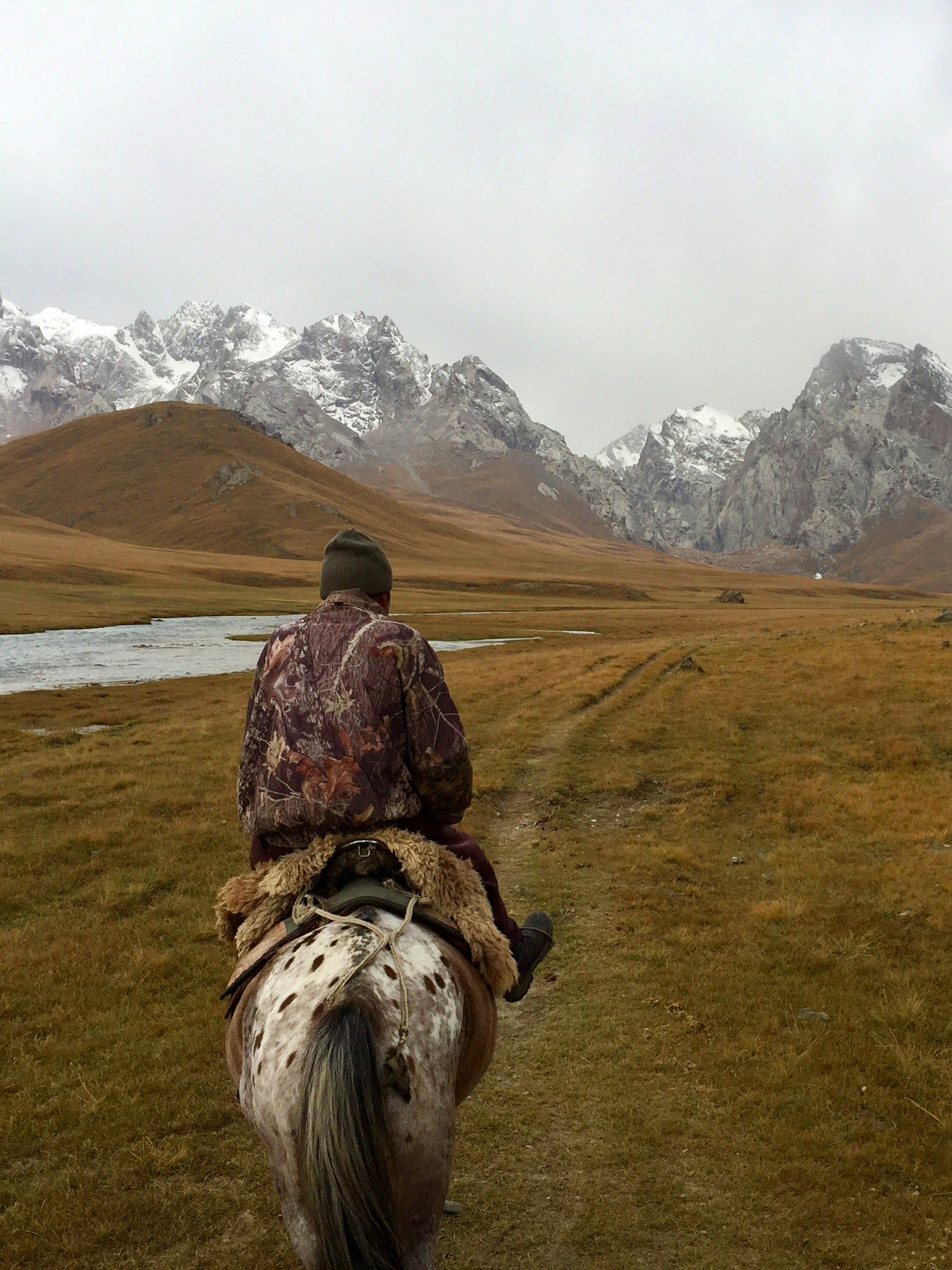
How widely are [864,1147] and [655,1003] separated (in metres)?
2.99

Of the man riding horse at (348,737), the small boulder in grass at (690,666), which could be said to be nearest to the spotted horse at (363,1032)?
the man riding horse at (348,737)

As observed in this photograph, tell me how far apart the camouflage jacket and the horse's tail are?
1.68m

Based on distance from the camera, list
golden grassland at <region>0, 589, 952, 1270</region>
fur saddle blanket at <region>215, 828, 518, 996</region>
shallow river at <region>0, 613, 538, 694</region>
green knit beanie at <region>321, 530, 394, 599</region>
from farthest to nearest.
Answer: shallow river at <region>0, 613, 538, 694</region> < golden grassland at <region>0, 589, 952, 1270</region> < green knit beanie at <region>321, 530, 394, 599</region> < fur saddle blanket at <region>215, 828, 518, 996</region>

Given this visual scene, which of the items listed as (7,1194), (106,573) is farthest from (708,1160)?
(106,573)

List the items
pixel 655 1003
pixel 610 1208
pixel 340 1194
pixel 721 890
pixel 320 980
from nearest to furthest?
pixel 340 1194, pixel 320 980, pixel 610 1208, pixel 655 1003, pixel 721 890

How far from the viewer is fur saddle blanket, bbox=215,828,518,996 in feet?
17.1

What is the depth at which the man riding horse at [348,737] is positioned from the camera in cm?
523

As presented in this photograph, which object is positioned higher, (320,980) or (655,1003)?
(320,980)

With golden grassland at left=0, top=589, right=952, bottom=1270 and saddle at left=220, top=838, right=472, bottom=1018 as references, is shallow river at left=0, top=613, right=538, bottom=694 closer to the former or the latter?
golden grassland at left=0, top=589, right=952, bottom=1270

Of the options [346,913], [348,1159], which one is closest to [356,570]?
[346,913]

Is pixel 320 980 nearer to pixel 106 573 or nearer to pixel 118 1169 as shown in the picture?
pixel 118 1169

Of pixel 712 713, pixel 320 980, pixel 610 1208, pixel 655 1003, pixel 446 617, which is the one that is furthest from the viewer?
pixel 446 617

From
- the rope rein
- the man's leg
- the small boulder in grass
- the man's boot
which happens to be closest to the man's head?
the man's leg

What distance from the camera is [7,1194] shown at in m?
7.13
